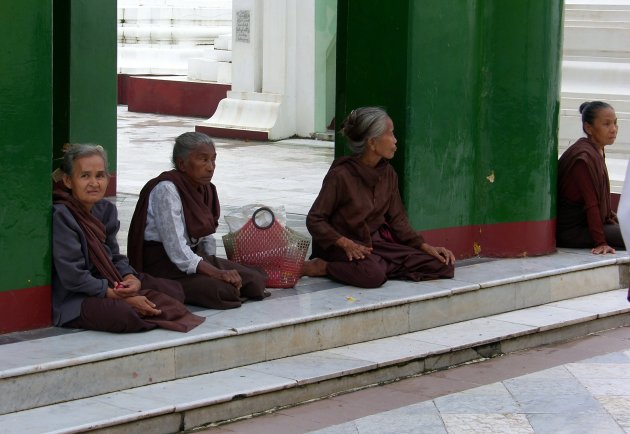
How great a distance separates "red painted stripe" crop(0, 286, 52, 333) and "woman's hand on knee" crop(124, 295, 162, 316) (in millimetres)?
332

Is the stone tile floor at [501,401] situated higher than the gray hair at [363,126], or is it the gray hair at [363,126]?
the gray hair at [363,126]

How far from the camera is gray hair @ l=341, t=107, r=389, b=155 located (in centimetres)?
660

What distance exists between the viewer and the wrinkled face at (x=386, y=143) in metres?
6.60

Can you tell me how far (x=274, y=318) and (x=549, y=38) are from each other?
2.72 m

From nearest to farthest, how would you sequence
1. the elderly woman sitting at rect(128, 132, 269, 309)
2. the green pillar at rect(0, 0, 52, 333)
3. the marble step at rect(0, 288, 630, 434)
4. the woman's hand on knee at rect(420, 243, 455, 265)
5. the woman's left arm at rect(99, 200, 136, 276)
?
the marble step at rect(0, 288, 630, 434) → the green pillar at rect(0, 0, 52, 333) → the woman's left arm at rect(99, 200, 136, 276) → the elderly woman sitting at rect(128, 132, 269, 309) → the woman's hand on knee at rect(420, 243, 455, 265)

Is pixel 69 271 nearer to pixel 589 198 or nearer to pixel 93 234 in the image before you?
pixel 93 234

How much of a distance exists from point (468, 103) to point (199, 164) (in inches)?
77.8

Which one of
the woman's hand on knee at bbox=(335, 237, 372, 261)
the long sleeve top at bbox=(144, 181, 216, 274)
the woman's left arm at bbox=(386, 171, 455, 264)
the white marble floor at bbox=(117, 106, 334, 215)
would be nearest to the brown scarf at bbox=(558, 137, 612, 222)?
the woman's left arm at bbox=(386, 171, 455, 264)

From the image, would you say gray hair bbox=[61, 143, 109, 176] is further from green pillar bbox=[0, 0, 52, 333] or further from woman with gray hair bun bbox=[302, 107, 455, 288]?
woman with gray hair bun bbox=[302, 107, 455, 288]

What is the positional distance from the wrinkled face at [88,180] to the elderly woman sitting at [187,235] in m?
0.46

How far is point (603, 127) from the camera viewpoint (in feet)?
25.8


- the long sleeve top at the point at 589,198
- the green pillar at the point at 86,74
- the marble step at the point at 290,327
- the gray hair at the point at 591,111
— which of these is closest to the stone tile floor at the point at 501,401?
the marble step at the point at 290,327

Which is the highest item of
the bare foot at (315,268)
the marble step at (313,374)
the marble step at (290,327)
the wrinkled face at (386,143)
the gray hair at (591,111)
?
the gray hair at (591,111)

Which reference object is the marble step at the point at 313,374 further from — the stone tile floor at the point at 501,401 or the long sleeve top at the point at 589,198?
the long sleeve top at the point at 589,198
